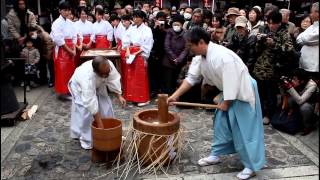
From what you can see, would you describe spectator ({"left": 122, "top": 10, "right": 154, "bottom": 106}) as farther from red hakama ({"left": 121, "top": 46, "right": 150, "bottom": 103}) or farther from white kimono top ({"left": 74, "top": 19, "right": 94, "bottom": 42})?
white kimono top ({"left": 74, "top": 19, "right": 94, "bottom": 42})

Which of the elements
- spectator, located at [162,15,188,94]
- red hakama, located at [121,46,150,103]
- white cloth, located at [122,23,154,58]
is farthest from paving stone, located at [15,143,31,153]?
spectator, located at [162,15,188,94]

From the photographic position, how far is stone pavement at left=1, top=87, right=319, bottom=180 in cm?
484

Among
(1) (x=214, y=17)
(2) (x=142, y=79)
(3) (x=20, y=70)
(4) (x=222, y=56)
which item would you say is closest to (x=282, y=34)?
(1) (x=214, y=17)

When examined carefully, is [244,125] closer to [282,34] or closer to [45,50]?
[282,34]

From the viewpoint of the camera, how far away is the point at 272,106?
6734mm

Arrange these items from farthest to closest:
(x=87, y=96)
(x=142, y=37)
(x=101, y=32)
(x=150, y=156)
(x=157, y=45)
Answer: (x=101, y=32), (x=157, y=45), (x=142, y=37), (x=87, y=96), (x=150, y=156)

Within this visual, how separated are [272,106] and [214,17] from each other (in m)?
2.18

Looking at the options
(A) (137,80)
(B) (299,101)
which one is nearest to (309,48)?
(B) (299,101)

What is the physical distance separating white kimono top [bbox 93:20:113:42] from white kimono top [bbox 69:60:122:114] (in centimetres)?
443

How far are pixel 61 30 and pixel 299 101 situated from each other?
4.79m

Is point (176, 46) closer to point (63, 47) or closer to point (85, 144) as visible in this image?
point (63, 47)

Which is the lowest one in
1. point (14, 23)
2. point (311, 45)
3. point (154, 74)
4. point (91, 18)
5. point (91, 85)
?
point (154, 74)

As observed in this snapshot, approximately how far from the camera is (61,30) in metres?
7.87

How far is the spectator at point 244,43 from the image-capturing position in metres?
6.71
